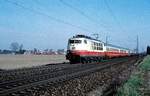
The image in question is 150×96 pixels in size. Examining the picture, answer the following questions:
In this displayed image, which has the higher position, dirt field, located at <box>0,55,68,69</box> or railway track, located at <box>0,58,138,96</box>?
dirt field, located at <box>0,55,68,69</box>

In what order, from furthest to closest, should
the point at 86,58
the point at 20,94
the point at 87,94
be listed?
the point at 86,58 < the point at 87,94 < the point at 20,94

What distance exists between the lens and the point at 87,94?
12617 millimetres

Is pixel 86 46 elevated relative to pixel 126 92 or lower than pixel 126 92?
elevated

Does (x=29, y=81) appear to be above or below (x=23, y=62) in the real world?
below

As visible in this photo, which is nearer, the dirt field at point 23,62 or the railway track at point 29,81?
the railway track at point 29,81

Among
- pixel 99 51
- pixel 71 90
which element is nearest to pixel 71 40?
pixel 99 51

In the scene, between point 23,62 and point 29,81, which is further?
point 23,62

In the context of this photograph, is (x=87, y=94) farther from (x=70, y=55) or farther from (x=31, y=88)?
(x=70, y=55)

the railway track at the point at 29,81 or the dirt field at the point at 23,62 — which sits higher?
the dirt field at the point at 23,62

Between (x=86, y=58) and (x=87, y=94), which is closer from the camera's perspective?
(x=87, y=94)

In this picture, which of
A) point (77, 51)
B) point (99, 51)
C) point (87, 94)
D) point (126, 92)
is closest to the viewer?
point (126, 92)

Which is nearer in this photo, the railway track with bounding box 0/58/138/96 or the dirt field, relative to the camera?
the railway track with bounding box 0/58/138/96

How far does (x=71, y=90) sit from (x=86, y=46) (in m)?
23.1

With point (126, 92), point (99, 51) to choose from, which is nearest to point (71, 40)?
point (99, 51)
